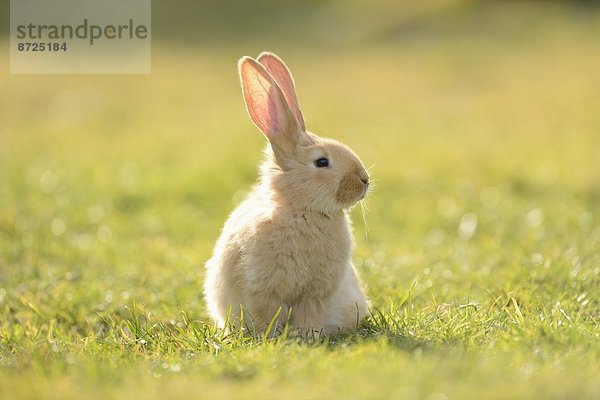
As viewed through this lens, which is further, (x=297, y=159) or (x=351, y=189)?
(x=297, y=159)

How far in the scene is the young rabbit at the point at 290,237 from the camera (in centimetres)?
385

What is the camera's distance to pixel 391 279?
512 centimetres

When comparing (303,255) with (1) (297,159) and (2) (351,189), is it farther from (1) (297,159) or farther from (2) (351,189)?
(1) (297,159)

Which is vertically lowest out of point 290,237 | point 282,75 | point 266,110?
point 290,237

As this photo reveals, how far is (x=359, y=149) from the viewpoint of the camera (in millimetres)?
10062

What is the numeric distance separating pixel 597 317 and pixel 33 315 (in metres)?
3.16

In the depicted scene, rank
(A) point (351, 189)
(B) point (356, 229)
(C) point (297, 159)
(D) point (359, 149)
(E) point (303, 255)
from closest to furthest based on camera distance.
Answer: (E) point (303, 255) → (A) point (351, 189) → (C) point (297, 159) → (B) point (356, 229) → (D) point (359, 149)

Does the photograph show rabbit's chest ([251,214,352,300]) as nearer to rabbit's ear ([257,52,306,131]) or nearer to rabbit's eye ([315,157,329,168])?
rabbit's eye ([315,157,329,168])

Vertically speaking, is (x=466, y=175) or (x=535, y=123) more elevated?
(x=535, y=123)

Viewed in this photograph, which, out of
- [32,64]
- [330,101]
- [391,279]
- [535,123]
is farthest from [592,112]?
[32,64]

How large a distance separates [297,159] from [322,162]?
0.14 m

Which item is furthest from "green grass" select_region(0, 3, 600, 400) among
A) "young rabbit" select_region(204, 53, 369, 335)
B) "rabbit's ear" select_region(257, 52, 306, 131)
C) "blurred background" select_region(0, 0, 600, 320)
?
"rabbit's ear" select_region(257, 52, 306, 131)

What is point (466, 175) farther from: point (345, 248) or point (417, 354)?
point (417, 354)

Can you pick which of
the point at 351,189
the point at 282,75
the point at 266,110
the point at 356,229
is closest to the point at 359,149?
the point at 356,229
